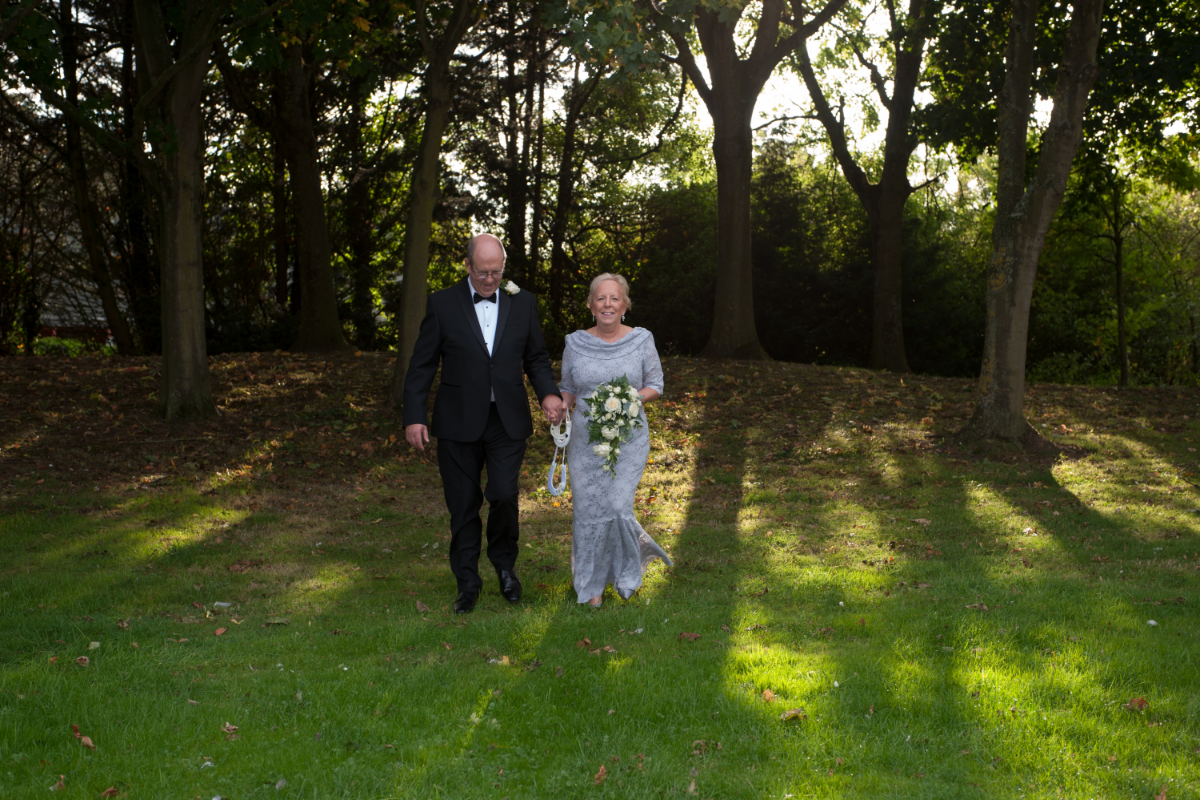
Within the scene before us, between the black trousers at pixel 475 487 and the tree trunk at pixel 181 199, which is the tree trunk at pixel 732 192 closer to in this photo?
the tree trunk at pixel 181 199

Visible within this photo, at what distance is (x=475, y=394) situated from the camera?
6156 mm

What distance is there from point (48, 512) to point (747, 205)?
13550 mm

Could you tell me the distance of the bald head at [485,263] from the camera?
20.0ft

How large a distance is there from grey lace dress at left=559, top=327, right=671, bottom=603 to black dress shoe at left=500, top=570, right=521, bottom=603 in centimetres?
40

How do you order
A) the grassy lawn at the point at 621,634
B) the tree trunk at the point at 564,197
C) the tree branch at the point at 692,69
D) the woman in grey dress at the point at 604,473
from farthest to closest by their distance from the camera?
the tree trunk at the point at 564,197, the tree branch at the point at 692,69, the woman in grey dress at the point at 604,473, the grassy lawn at the point at 621,634

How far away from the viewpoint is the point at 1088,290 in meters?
25.3

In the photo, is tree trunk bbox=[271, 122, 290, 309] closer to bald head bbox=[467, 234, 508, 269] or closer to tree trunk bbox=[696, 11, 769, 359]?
tree trunk bbox=[696, 11, 769, 359]

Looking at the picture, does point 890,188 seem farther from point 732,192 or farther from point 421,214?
point 421,214

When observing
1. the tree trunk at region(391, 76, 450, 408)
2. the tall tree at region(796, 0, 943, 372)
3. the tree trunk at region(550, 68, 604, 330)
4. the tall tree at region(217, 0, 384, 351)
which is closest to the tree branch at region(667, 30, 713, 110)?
the tall tree at region(796, 0, 943, 372)

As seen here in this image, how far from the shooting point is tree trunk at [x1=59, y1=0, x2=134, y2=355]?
19.5 m

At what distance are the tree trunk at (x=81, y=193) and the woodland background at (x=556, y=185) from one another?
3.0 inches

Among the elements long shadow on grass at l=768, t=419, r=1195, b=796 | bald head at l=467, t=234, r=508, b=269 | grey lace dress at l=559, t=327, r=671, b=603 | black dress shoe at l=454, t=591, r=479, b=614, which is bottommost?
black dress shoe at l=454, t=591, r=479, b=614

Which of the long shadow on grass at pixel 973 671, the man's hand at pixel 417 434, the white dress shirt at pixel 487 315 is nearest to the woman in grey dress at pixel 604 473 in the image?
the white dress shirt at pixel 487 315

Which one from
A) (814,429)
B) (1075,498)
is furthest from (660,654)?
(814,429)
